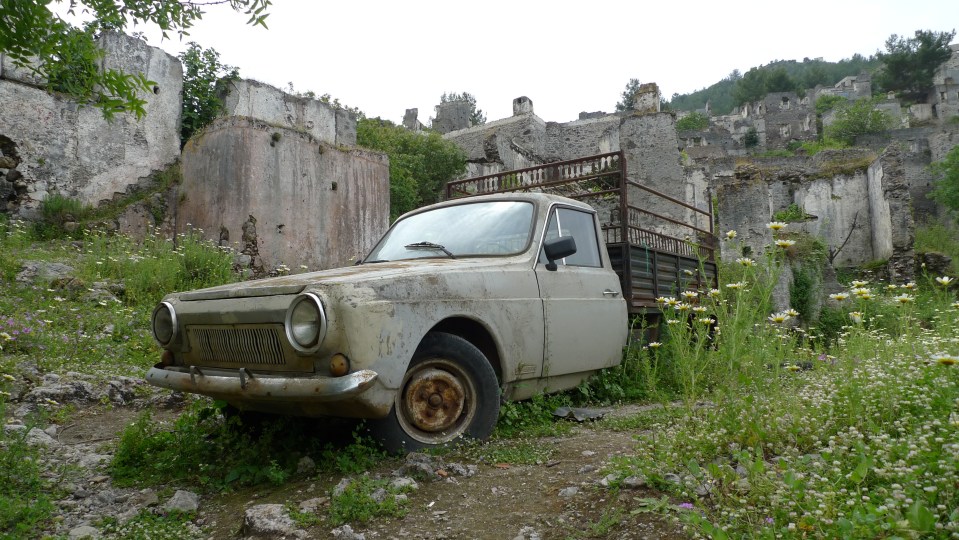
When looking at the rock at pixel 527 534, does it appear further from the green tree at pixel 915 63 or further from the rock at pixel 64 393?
the green tree at pixel 915 63

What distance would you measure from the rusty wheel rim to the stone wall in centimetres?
858

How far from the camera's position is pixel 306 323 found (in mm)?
2947

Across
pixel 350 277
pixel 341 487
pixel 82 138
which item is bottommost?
pixel 341 487

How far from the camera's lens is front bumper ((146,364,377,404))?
282 cm

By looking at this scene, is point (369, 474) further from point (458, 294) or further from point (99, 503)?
point (99, 503)

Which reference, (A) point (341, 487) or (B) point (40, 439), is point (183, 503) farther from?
(B) point (40, 439)

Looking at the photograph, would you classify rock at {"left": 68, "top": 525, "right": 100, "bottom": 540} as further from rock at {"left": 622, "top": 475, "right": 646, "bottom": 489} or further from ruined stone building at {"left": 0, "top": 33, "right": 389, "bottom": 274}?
ruined stone building at {"left": 0, "top": 33, "right": 389, "bottom": 274}

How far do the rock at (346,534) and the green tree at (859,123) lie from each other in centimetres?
5024

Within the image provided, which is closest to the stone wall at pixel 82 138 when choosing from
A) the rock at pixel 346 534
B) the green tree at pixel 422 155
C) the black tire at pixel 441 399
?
the black tire at pixel 441 399

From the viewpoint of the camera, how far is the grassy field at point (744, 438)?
195 cm

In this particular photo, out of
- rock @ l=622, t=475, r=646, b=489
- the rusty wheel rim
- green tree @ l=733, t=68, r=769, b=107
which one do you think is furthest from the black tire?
green tree @ l=733, t=68, r=769, b=107

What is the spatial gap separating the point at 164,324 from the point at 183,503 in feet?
3.80

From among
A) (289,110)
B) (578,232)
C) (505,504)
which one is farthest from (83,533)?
(289,110)

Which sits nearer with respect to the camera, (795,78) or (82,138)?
(82,138)
